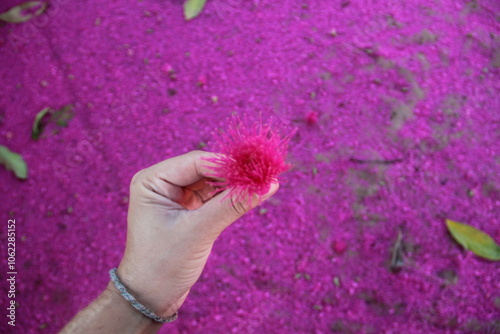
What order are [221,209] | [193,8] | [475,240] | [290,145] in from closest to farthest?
1. [221,209]
2. [475,240]
3. [290,145]
4. [193,8]

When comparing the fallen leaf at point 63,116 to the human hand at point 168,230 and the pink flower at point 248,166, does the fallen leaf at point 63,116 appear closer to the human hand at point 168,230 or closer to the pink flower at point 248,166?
the human hand at point 168,230

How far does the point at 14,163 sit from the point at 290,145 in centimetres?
74

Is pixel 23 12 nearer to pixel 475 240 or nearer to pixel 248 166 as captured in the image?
pixel 248 166

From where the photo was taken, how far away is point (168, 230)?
0.68m

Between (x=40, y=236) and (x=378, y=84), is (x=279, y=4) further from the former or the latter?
(x=40, y=236)

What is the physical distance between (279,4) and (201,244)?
0.78 m

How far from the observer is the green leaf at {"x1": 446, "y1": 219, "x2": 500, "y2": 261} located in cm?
92

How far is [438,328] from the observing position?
2.94 ft

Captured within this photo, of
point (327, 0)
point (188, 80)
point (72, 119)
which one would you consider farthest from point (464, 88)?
point (72, 119)

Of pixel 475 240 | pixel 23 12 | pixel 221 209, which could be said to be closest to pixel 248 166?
pixel 221 209

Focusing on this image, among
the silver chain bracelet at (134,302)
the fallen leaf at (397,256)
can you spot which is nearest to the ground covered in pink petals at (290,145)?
the fallen leaf at (397,256)

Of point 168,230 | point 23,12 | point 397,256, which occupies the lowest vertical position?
point 397,256

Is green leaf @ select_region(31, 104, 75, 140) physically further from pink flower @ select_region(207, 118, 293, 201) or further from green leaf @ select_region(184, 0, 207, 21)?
pink flower @ select_region(207, 118, 293, 201)

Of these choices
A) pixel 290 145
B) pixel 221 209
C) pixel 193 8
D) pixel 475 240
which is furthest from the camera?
pixel 193 8
